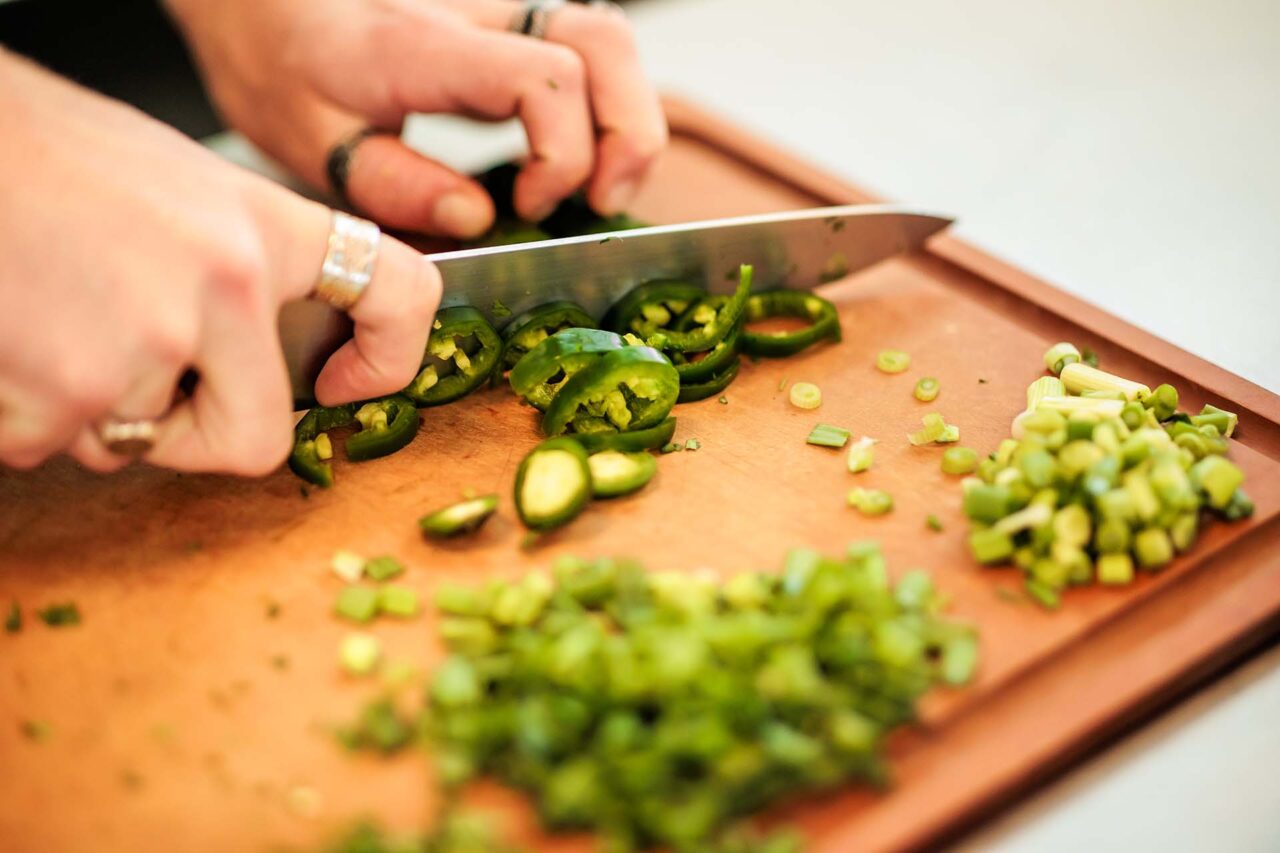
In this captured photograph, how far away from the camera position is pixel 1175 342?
97.8 inches

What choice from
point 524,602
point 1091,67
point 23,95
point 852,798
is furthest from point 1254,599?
point 1091,67

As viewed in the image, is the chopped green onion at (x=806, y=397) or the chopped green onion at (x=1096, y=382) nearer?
the chopped green onion at (x=1096, y=382)

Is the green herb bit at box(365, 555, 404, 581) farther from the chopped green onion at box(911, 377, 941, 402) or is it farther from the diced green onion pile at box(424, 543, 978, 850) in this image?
the chopped green onion at box(911, 377, 941, 402)

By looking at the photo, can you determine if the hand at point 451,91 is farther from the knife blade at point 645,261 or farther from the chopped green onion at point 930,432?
the chopped green onion at point 930,432

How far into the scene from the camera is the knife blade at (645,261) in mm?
2037

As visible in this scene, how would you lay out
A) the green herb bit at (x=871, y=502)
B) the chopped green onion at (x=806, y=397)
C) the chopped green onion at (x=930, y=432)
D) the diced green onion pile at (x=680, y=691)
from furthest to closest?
the chopped green onion at (x=806, y=397) → the chopped green onion at (x=930, y=432) → the green herb bit at (x=871, y=502) → the diced green onion pile at (x=680, y=691)

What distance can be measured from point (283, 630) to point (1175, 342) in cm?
195

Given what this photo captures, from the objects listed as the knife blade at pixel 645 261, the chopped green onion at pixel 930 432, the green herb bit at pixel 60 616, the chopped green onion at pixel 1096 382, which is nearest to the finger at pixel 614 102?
the knife blade at pixel 645 261

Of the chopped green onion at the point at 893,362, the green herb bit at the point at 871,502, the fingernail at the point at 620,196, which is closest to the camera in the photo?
the green herb bit at the point at 871,502

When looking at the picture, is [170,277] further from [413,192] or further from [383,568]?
[413,192]

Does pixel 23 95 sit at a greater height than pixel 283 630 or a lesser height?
greater

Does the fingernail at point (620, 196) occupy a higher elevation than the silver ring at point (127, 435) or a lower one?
higher

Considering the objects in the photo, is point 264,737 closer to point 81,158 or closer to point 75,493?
point 75,493

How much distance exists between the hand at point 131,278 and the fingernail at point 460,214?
687 mm
